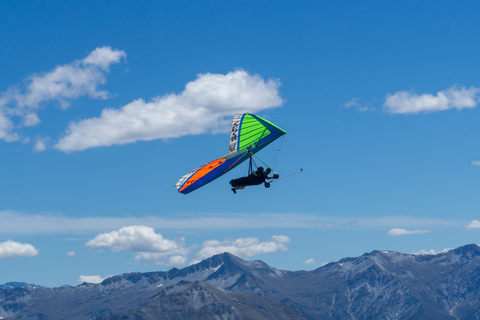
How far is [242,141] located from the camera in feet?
381

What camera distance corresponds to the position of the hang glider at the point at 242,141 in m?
115

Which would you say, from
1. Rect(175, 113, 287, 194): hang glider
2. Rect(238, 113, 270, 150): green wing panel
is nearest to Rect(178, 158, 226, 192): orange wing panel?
Rect(175, 113, 287, 194): hang glider

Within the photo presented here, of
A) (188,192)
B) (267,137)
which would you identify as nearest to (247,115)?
(267,137)

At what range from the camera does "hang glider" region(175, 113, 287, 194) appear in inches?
4545

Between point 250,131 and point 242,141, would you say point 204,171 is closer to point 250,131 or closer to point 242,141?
point 242,141

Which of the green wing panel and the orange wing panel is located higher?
the green wing panel

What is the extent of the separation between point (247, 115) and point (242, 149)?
564 centimetres

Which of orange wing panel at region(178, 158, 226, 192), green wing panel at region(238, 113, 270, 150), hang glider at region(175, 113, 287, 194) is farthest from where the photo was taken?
orange wing panel at region(178, 158, 226, 192)

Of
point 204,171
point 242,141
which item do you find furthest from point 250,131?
point 204,171

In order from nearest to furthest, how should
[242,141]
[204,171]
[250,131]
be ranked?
[242,141]
[250,131]
[204,171]

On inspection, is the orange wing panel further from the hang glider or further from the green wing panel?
the green wing panel

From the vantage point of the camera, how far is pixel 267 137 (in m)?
118

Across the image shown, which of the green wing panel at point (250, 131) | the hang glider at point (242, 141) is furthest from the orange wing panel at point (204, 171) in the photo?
the green wing panel at point (250, 131)

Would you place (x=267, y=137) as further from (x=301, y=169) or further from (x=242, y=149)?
(x=301, y=169)
